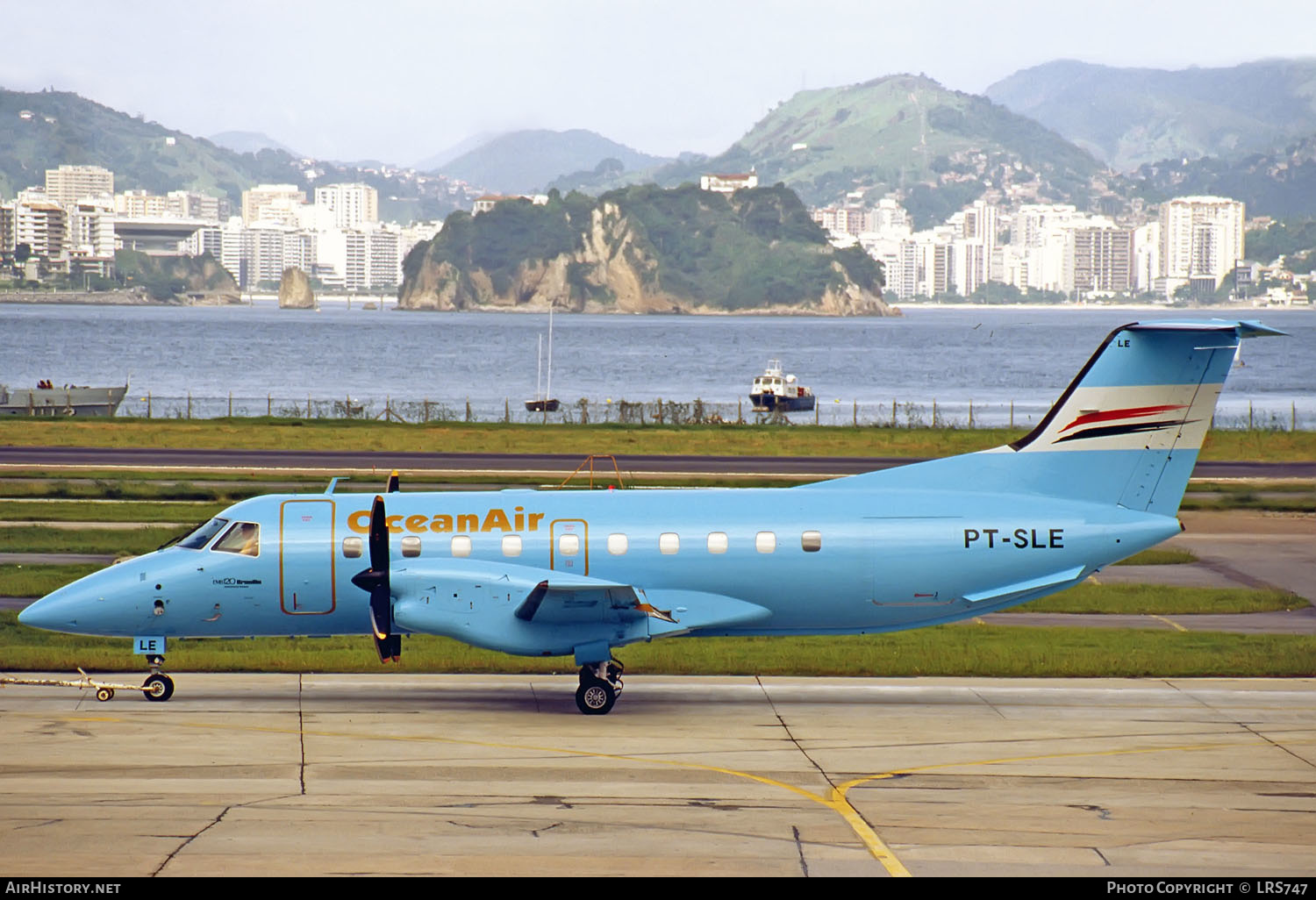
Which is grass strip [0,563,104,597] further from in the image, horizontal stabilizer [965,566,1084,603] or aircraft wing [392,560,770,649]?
horizontal stabilizer [965,566,1084,603]

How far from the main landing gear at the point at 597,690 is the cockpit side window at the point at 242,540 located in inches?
224

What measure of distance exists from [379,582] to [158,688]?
14.7ft

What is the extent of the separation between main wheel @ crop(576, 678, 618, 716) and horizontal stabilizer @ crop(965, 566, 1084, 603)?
239 inches

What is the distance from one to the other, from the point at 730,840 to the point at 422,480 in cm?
3500

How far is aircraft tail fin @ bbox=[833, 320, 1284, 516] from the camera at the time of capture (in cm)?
2336

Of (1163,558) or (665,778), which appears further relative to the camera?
(1163,558)

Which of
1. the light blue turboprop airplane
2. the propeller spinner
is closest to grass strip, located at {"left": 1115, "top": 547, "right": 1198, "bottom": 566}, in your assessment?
the light blue turboprop airplane

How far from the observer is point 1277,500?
49.1m

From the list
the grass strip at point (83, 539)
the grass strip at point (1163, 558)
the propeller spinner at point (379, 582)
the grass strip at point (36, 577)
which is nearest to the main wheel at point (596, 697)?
the propeller spinner at point (379, 582)

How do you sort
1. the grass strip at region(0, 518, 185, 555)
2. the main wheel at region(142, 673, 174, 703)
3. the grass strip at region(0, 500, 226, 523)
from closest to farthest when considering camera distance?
the main wheel at region(142, 673, 174, 703)
the grass strip at region(0, 518, 185, 555)
the grass strip at region(0, 500, 226, 523)

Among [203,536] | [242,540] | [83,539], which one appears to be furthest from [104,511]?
[242,540]

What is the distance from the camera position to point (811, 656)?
26797 mm

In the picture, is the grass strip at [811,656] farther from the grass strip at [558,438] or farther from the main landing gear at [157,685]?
the grass strip at [558,438]

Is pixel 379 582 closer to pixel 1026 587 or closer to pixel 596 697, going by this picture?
pixel 596 697
